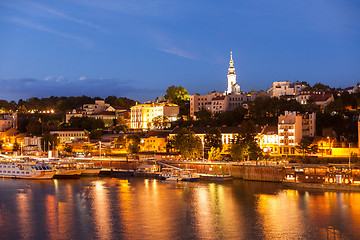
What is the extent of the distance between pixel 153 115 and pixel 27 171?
2663cm

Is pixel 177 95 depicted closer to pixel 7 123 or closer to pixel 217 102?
pixel 217 102

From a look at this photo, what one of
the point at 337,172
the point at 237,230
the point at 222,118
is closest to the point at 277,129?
the point at 222,118

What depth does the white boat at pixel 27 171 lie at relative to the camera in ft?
137

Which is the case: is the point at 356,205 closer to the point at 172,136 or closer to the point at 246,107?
the point at 172,136

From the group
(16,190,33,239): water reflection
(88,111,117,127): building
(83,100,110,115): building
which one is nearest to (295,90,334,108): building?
(88,111,117,127): building

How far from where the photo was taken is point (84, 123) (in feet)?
225

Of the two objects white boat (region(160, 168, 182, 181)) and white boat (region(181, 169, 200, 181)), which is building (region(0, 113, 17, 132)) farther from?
white boat (region(181, 169, 200, 181))

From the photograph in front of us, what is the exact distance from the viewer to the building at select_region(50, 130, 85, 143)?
64.7 metres

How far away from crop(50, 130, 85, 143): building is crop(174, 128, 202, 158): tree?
22.1 meters

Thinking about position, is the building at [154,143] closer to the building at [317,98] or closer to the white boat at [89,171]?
the white boat at [89,171]

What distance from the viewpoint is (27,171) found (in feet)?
138

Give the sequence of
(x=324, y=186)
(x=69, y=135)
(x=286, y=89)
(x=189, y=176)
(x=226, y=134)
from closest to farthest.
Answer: (x=324, y=186), (x=189, y=176), (x=226, y=134), (x=69, y=135), (x=286, y=89)

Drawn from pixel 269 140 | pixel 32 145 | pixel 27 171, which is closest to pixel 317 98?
pixel 269 140

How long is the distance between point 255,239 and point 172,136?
1324 inches
